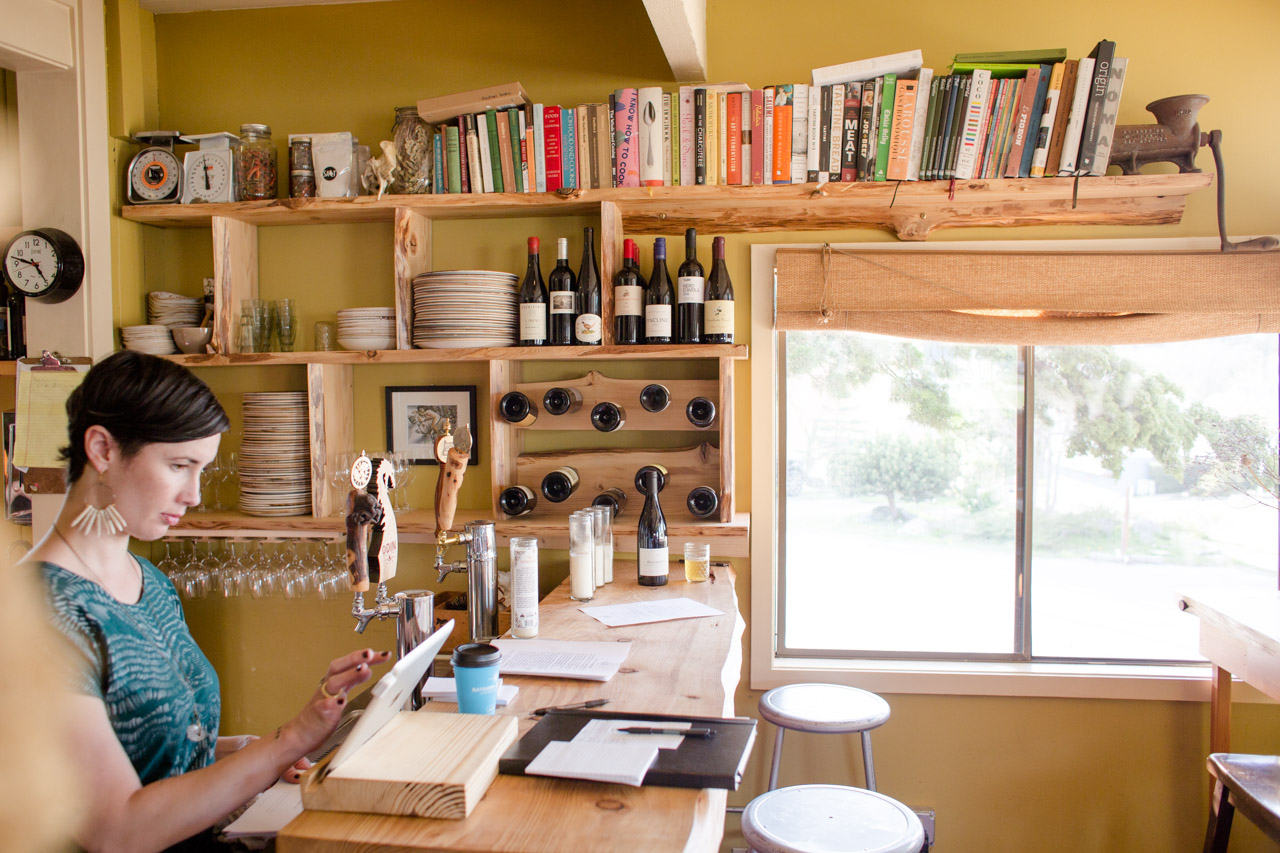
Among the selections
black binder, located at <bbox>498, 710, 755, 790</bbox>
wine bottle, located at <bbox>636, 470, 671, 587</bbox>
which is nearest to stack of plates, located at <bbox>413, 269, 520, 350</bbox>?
wine bottle, located at <bbox>636, 470, 671, 587</bbox>

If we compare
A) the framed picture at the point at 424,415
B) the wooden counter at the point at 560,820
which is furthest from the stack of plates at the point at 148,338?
the wooden counter at the point at 560,820

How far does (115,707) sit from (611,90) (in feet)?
7.57

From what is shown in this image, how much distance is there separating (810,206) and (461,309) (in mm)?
1141

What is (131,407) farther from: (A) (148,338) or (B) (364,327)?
(A) (148,338)

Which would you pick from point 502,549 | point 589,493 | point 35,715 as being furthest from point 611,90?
point 35,715

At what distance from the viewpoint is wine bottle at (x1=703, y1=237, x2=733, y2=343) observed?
101 inches

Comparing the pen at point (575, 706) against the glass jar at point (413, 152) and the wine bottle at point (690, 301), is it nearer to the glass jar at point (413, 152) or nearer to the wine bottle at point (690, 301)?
the wine bottle at point (690, 301)

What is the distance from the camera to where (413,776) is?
1145 mm

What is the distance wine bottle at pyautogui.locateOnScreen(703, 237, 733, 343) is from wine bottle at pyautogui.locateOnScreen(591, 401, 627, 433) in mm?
362

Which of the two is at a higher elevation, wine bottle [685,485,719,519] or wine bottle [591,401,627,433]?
wine bottle [591,401,627,433]

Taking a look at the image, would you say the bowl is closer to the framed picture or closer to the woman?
the framed picture

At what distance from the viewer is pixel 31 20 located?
8.28 ft

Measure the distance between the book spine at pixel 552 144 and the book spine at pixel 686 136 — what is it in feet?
1.25

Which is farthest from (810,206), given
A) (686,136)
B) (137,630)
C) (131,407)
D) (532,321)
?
(137,630)
